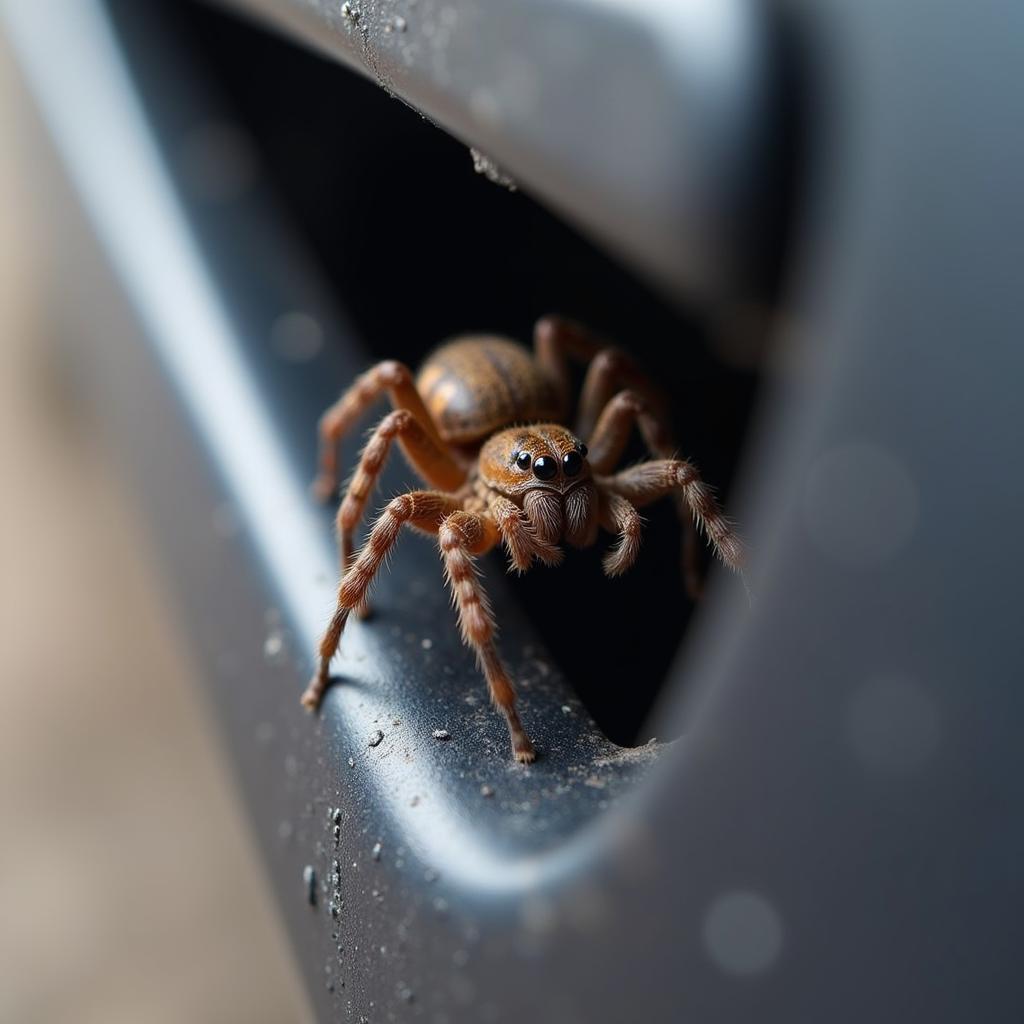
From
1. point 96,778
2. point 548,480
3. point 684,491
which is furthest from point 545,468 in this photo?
point 96,778

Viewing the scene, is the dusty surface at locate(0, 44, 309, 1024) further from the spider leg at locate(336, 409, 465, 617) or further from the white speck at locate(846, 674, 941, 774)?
the white speck at locate(846, 674, 941, 774)

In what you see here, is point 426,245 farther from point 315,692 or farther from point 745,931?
point 745,931

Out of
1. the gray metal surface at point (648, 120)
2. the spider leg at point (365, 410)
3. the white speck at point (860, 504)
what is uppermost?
the spider leg at point (365, 410)

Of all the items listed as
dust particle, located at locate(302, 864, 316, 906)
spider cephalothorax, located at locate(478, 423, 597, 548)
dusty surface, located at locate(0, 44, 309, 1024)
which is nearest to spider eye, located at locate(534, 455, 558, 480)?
spider cephalothorax, located at locate(478, 423, 597, 548)

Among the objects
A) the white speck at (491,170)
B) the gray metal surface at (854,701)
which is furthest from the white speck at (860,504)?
the white speck at (491,170)

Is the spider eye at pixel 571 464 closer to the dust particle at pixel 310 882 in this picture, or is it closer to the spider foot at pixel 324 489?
the spider foot at pixel 324 489
